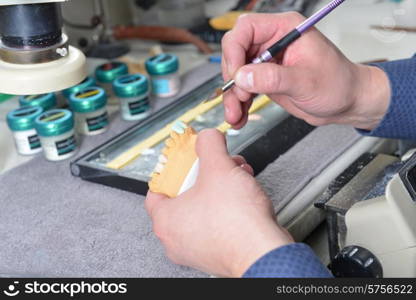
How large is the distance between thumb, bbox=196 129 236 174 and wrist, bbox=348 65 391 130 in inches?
9.5

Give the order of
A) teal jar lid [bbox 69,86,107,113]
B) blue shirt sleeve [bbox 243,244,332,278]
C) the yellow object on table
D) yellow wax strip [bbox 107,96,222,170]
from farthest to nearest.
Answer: the yellow object on table → teal jar lid [bbox 69,86,107,113] → yellow wax strip [bbox 107,96,222,170] → blue shirt sleeve [bbox 243,244,332,278]

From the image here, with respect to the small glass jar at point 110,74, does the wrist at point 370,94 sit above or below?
above

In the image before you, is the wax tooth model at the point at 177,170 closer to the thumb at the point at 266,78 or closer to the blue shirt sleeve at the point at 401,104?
the thumb at the point at 266,78

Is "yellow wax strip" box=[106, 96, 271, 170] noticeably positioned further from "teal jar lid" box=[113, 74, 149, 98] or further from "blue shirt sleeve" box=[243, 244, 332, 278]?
"blue shirt sleeve" box=[243, 244, 332, 278]

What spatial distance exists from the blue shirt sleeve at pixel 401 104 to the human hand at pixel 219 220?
269 mm

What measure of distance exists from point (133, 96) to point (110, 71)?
13cm

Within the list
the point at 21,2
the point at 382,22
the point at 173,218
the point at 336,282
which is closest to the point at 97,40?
the point at 382,22

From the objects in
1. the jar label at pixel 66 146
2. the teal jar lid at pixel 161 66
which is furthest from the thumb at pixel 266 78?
the teal jar lid at pixel 161 66

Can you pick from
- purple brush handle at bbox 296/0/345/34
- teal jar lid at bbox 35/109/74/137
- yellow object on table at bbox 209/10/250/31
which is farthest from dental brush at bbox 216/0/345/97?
yellow object on table at bbox 209/10/250/31

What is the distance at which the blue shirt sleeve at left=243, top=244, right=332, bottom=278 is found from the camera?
0.59 meters

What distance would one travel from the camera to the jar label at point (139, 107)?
117 cm

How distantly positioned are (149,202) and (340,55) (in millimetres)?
327

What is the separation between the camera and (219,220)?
63 centimetres

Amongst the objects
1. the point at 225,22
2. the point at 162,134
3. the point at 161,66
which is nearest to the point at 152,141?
the point at 162,134
